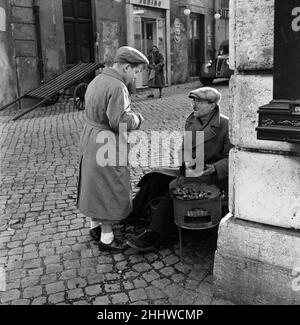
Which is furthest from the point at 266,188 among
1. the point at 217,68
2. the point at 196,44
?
the point at 196,44

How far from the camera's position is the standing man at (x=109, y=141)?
343 cm

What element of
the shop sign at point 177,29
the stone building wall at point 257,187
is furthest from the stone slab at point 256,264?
the shop sign at point 177,29

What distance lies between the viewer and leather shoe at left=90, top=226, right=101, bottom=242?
3.96 m

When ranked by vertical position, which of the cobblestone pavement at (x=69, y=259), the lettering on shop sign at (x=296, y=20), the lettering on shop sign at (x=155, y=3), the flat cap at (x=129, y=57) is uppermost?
the lettering on shop sign at (x=155, y=3)

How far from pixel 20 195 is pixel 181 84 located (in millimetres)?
13418

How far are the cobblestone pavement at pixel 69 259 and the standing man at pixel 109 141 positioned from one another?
12.4 inches

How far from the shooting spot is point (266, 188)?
272 centimetres

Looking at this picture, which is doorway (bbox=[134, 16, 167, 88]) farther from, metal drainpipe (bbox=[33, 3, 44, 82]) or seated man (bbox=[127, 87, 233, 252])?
seated man (bbox=[127, 87, 233, 252])

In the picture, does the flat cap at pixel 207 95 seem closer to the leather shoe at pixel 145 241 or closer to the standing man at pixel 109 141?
the standing man at pixel 109 141

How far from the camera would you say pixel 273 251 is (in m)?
2.72

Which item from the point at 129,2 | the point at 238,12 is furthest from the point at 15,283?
the point at 129,2

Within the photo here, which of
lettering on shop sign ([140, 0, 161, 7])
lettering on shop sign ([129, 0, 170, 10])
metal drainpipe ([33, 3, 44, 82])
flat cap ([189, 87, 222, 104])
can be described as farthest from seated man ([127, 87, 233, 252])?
lettering on shop sign ([140, 0, 161, 7])

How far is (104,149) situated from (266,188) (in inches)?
54.9
